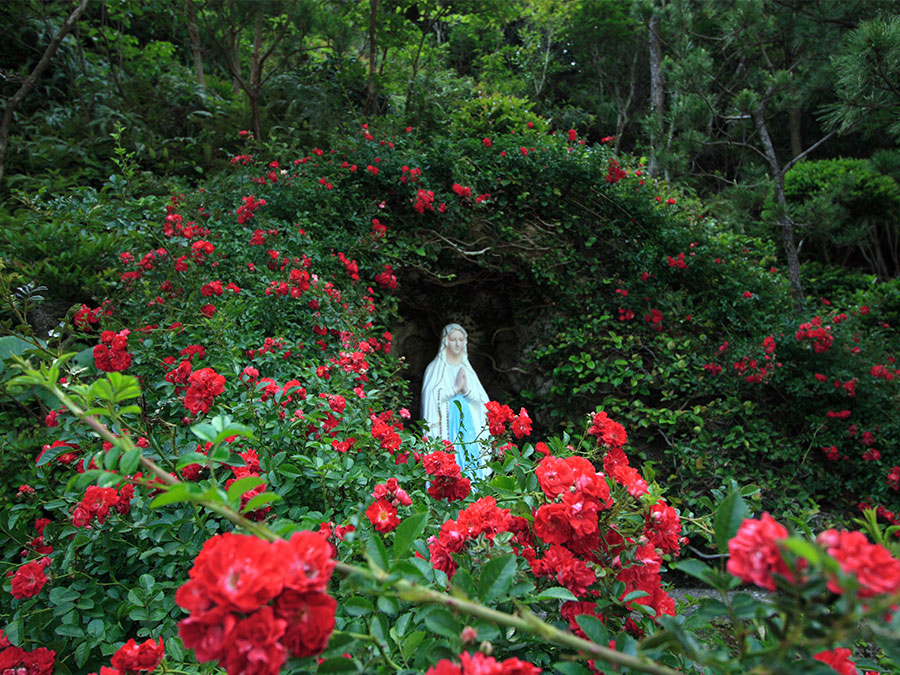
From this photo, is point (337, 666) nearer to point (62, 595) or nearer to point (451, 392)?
point (62, 595)

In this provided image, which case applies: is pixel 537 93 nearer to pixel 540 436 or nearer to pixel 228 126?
pixel 228 126

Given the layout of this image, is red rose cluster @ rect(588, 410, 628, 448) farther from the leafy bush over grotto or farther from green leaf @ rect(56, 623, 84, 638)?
green leaf @ rect(56, 623, 84, 638)

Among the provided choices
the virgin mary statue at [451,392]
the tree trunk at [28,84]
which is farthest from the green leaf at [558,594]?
the tree trunk at [28,84]

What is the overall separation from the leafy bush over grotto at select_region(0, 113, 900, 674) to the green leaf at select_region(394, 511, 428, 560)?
0.01m

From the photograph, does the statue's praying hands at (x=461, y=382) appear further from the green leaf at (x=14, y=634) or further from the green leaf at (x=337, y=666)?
the green leaf at (x=337, y=666)

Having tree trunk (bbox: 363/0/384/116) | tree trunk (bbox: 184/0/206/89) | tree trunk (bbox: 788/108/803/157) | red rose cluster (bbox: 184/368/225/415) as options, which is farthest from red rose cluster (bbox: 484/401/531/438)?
tree trunk (bbox: 788/108/803/157)

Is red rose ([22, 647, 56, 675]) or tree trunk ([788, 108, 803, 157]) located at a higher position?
tree trunk ([788, 108, 803, 157])

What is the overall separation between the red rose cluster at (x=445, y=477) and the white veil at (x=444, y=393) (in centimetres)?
249

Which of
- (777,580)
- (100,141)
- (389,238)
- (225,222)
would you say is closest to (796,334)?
(389,238)

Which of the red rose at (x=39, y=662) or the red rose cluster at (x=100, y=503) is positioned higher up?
the red rose cluster at (x=100, y=503)

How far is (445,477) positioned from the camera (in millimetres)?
1119

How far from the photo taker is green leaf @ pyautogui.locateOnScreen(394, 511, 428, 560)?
72 cm

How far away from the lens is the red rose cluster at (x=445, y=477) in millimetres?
1106

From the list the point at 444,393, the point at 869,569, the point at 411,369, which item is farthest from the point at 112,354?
the point at 411,369
